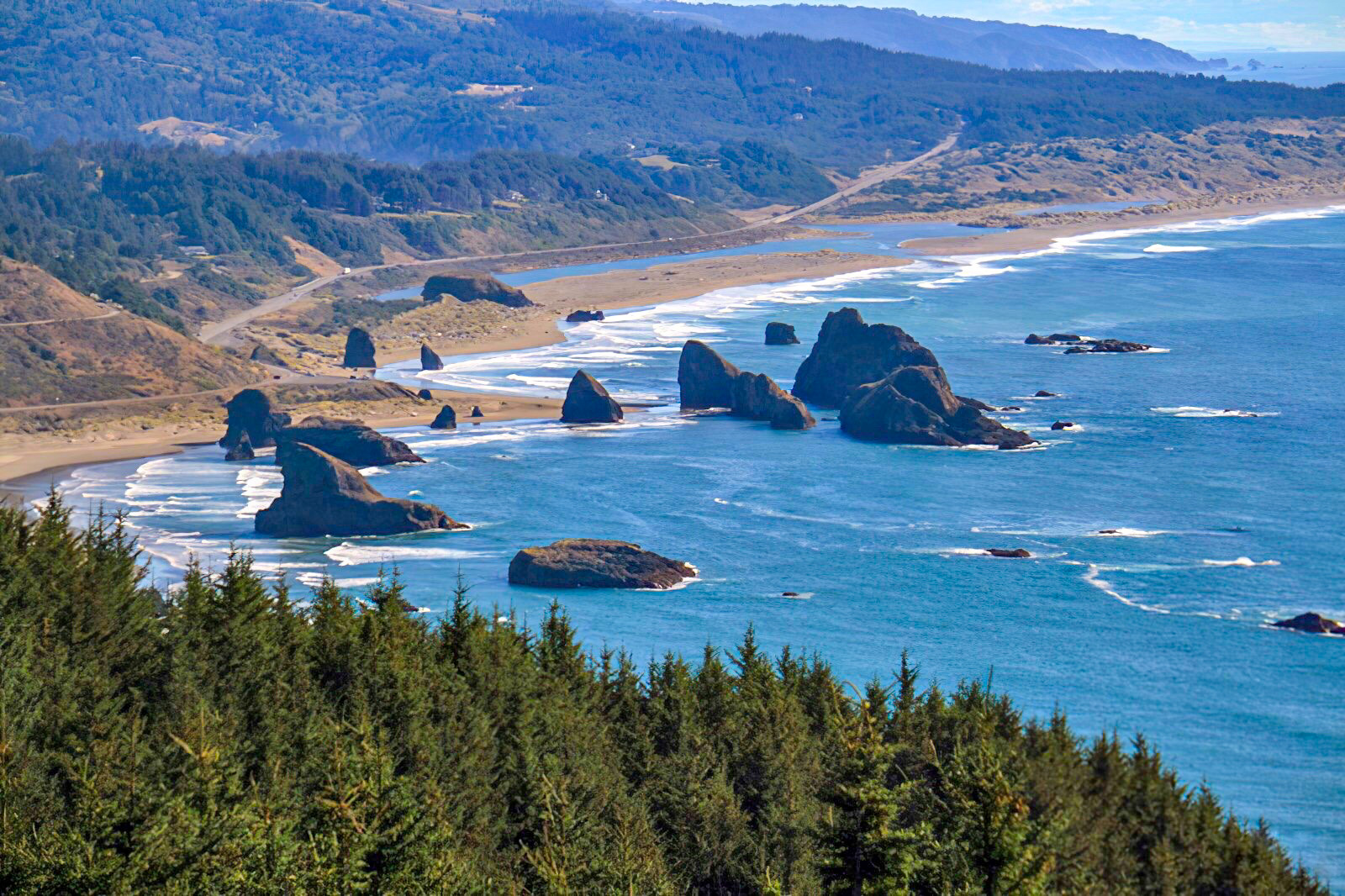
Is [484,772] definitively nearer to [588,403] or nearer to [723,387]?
[588,403]

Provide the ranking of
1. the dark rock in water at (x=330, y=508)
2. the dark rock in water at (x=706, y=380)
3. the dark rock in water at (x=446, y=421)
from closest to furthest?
1. the dark rock in water at (x=330, y=508)
2. the dark rock in water at (x=446, y=421)
3. the dark rock in water at (x=706, y=380)

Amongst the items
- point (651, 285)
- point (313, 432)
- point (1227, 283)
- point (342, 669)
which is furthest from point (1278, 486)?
point (651, 285)

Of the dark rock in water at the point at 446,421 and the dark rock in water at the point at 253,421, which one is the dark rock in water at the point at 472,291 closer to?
the dark rock in water at the point at 446,421


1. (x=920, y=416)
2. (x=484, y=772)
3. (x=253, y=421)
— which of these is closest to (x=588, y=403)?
(x=253, y=421)

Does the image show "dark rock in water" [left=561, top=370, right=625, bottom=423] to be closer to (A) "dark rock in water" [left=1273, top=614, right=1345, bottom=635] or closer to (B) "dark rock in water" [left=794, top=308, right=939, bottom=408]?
(B) "dark rock in water" [left=794, top=308, right=939, bottom=408]

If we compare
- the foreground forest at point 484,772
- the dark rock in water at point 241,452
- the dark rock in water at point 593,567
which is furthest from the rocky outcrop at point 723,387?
the foreground forest at point 484,772

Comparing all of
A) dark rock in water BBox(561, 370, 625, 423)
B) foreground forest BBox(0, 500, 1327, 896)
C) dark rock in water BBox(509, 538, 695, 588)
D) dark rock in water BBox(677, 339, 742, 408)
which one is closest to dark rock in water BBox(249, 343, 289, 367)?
dark rock in water BBox(561, 370, 625, 423)
